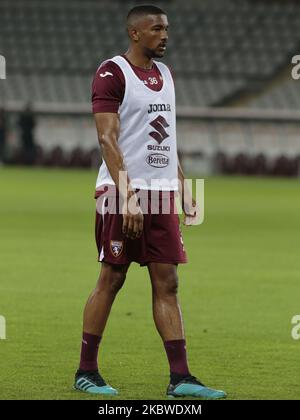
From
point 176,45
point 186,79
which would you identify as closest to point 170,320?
point 186,79

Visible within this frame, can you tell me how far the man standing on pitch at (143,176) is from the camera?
767cm

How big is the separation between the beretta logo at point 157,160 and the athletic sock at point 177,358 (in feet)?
3.47

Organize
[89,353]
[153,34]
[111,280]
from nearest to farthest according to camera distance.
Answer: [153,34]
[111,280]
[89,353]

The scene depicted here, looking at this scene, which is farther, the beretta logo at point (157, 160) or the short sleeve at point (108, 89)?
the beretta logo at point (157, 160)

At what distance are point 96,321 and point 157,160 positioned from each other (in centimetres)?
106

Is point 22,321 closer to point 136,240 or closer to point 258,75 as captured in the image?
point 136,240

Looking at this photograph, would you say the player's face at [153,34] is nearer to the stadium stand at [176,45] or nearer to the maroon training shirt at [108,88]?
→ the maroon training shirt at [108,88]

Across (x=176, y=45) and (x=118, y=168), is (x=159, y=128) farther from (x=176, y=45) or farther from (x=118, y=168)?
(x=176, y=45)

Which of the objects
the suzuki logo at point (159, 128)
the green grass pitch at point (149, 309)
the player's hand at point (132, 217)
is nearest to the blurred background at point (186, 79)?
the green grass pitch at point (149, 309)

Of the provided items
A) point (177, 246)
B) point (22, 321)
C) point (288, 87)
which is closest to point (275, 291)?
point (22, 321)

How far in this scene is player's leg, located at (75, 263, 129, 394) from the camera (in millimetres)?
7852

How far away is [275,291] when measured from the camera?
530 inches

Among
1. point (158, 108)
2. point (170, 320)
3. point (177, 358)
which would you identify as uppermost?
point (158, 108)

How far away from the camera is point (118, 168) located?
24.8ft
